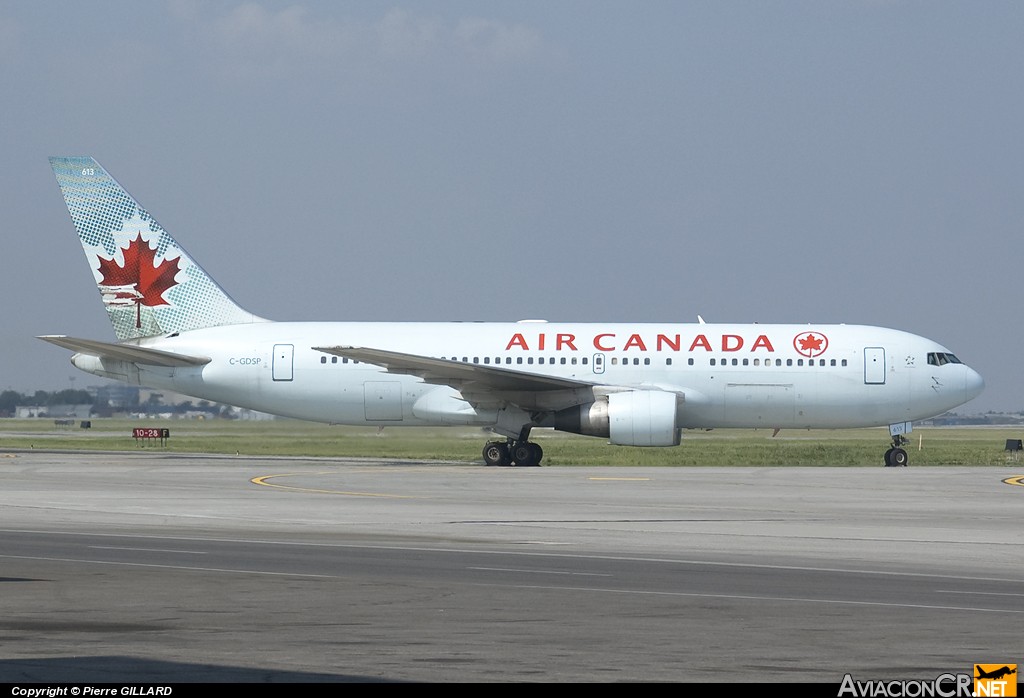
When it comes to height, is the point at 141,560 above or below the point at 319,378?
below

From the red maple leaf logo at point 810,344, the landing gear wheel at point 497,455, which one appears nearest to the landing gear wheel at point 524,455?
the landing gear wheel at point 497,455

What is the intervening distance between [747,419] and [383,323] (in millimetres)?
10466

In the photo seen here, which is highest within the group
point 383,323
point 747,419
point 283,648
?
point 383,323

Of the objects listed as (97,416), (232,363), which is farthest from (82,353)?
(97,416)

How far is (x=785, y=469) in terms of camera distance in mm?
33031

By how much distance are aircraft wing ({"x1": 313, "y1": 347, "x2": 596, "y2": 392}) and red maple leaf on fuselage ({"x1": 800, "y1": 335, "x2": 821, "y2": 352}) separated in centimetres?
610

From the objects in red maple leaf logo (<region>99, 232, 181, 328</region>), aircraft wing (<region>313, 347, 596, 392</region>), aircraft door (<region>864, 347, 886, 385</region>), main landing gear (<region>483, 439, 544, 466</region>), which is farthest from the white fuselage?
red maple leaf logo (<region>99, 232, 181, 328</region>)

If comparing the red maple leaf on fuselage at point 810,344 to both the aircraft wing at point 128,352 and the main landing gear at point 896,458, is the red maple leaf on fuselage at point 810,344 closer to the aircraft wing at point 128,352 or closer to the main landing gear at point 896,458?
the main landing gear at point 896,458

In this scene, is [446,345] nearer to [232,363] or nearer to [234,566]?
[232,363]

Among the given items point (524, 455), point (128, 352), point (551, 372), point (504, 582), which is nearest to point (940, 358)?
point (551, 372)

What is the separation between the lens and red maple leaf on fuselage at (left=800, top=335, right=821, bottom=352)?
123ft

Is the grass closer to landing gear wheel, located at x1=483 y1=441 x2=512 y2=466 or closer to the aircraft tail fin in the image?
landing gear wheel, located at x1=483 y1=441 x2=512 y2=466

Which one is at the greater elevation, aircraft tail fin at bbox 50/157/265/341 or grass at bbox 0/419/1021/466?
aircraft tail fin at bbox 50/157/265/341

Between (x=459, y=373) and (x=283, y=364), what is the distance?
223 inches
